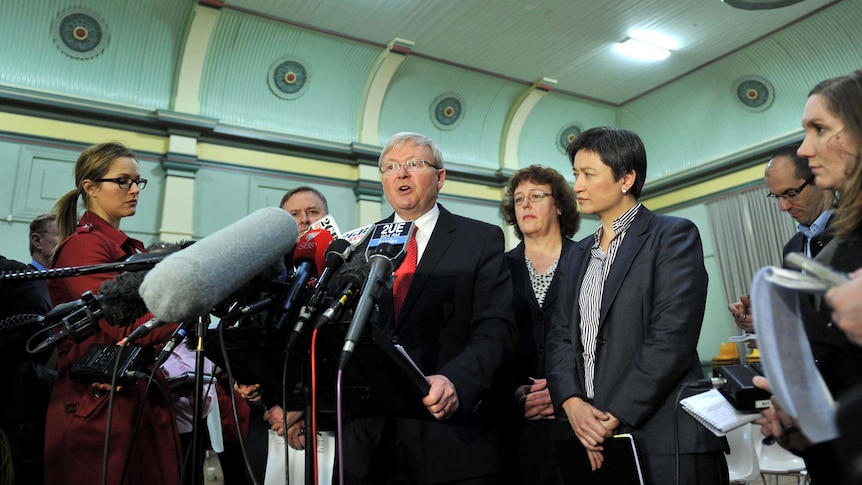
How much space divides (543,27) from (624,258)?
6.83 m

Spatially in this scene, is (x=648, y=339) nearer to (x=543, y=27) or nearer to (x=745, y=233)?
(x=543, y=27)

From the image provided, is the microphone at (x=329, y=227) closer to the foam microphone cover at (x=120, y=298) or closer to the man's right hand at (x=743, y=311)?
the foam microphone cover at (x=120, y=298)

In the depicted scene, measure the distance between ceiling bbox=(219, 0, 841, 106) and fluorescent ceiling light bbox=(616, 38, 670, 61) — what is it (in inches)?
4.3

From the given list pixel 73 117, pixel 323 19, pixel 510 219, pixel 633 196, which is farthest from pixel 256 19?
pixel 633 196

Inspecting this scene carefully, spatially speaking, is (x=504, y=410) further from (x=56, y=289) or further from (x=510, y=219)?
(x=56, y=289)

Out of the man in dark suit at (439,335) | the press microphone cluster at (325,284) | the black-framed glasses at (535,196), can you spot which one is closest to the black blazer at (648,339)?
the man in dark suit at (439,335)

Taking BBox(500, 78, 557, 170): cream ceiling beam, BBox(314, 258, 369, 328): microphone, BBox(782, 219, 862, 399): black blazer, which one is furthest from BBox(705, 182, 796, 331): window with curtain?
BBox(314, 258, 369, 328): microphone

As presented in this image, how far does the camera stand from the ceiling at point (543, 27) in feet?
25.1

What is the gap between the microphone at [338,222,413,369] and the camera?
1175mm

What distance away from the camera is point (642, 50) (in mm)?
8781

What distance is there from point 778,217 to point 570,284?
7.53 meters

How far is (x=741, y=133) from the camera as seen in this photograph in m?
9.20

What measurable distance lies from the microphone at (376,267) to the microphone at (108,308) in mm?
456

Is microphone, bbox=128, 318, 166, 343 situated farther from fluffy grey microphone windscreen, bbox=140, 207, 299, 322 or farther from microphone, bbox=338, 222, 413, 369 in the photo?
microphone, bbox=338, 222, 413, 369
